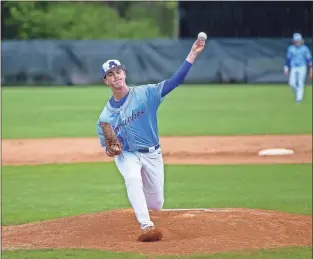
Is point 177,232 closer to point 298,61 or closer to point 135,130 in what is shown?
point 135,130

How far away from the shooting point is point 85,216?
30.6 feet

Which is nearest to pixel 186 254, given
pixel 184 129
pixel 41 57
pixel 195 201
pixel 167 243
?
pixel 167 243

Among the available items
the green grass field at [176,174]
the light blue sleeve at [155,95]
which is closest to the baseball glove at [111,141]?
the light blue sleeve at [155,95]

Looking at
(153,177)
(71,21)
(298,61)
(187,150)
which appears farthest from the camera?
(71,21)

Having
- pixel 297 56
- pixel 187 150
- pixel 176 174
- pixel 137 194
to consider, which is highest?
pixel 137 194

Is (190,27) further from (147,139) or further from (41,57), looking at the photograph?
(147,139)

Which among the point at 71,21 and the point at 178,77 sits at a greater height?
the point at 178,77

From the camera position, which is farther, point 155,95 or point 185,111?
point 185,111

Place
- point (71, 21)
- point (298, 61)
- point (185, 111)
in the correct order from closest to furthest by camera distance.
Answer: point (298, 61)
point (185, 111)
point (71, 21)

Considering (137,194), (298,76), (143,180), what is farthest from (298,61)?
(137,194)

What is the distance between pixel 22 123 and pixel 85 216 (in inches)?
597

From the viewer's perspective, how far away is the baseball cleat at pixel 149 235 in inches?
313

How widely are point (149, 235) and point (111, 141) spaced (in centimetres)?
89

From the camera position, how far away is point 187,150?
56.6 feet
